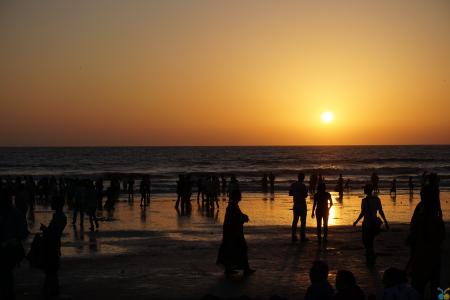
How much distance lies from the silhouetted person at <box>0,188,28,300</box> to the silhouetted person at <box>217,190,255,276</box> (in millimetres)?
4102

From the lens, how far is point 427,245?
30.0 ft

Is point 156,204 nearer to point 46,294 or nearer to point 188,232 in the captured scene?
point 188,232

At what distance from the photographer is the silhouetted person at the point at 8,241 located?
30.0 feet

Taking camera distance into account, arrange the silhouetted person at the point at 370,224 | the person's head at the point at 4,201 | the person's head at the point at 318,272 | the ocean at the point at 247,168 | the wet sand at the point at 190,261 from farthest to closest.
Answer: the ocean at the point at 247,168
the silhouetted person at the point at 370,224
the wet sand at the point at 190,261
the person's head at the point at 4,201
the person's head at the point at 318,272

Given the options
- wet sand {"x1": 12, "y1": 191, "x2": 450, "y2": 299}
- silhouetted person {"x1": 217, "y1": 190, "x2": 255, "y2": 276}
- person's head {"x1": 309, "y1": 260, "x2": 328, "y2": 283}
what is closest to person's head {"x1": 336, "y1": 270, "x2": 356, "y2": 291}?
person's head {"x1": 309, "y1": 260, "x2": 328, "y2": 283}

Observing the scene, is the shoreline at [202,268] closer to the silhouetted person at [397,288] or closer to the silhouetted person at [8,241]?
the silhouetted person at [8,241]

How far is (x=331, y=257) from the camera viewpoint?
13867 millimetres

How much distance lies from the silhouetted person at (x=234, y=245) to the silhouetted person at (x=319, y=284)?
4788 millimetres

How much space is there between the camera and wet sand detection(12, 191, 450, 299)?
10.6 metres

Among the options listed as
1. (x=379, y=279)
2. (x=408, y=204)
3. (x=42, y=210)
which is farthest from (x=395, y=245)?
(x=42, y=210)

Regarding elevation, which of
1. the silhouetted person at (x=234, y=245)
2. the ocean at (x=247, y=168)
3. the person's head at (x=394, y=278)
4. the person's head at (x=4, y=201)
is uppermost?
the person's head at (x=4, y=201)

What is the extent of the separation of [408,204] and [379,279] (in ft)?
66.9

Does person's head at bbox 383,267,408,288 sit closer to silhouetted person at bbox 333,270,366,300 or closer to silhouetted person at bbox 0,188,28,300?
silhouetted person at bbox 333,270,366,300

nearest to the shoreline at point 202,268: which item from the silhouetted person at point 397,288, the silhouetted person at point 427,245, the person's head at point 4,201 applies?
the silhouetted person at point 427,245
